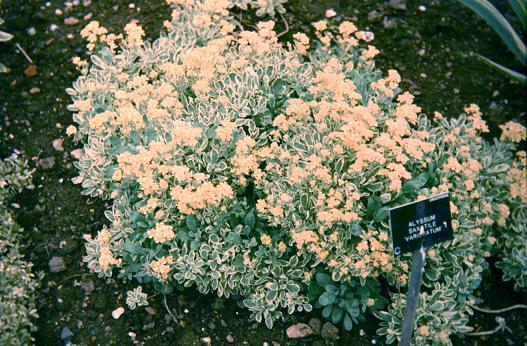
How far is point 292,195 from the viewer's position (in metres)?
3.36

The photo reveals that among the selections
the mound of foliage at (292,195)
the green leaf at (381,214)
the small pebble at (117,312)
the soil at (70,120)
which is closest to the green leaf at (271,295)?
the mound of foliage at (292,195)

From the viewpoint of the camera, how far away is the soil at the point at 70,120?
3512mm

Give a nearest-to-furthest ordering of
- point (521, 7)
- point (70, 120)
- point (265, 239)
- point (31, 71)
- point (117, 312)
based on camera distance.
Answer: point (265, 239)
point (117, 312)
point (521, 7)
point (70, 120)
point (31, 71)

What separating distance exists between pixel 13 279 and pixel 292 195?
→ 1873 millimetres

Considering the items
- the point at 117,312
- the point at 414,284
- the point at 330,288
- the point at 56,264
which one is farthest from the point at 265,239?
the point at 56,264

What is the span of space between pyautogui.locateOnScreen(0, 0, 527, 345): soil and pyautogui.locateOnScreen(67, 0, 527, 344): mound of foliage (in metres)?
0.16

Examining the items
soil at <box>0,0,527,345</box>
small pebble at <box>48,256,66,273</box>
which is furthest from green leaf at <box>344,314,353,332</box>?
small pebble at <box>48,256,66,273</box>

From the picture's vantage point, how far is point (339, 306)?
3.42m

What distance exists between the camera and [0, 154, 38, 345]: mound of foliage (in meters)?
3.35

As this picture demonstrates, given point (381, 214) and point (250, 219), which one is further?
point (250, 219)

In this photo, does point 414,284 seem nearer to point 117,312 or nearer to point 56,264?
point 117,312

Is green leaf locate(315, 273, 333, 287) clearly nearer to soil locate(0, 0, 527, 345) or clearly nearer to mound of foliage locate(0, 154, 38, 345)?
soil locate(0, 0, 527, 345)

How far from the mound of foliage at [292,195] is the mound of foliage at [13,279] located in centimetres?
46

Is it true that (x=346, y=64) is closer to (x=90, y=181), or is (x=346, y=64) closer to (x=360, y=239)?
(x=360, y=239)
